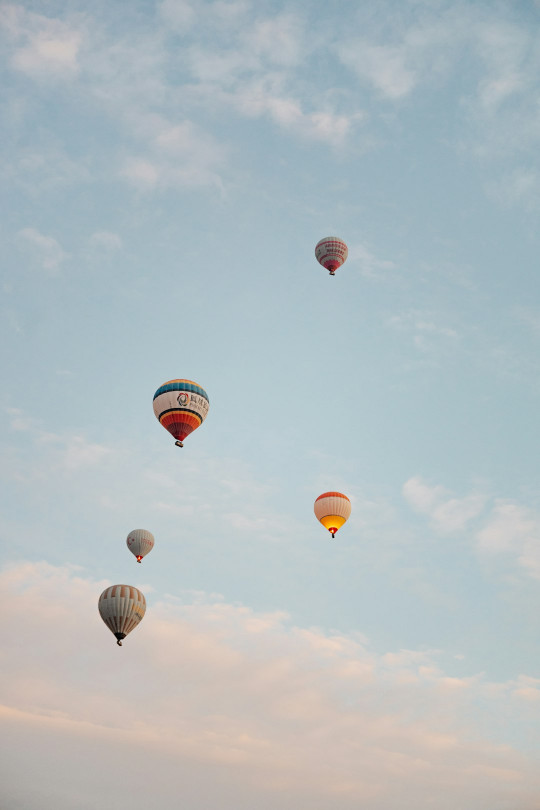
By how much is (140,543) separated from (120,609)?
15.9m

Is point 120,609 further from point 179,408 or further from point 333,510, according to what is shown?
point 333,510

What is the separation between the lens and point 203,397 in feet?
223

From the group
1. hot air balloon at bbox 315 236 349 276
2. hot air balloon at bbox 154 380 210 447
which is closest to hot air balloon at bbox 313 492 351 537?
hot air balloon at bbox 154 380 210 447

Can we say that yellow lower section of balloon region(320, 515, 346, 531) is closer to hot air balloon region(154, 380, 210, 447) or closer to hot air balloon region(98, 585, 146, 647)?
hot air balloon region(154, 380, 210, 447)

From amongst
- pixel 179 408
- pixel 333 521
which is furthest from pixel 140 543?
pixel 333 521

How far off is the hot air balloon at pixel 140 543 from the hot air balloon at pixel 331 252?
112ft

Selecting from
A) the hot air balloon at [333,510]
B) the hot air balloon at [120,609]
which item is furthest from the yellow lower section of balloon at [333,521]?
the hot air balloon at [120,609]

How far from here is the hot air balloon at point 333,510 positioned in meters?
68.6

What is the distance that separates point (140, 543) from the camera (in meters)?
79.8

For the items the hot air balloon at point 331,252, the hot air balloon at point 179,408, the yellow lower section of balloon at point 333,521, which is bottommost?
the yellow lower section of balloon at point 333,521

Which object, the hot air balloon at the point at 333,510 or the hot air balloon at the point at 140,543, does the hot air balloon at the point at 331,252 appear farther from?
the hot air balloon at the point at 140,543

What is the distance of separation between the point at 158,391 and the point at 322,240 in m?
29.0

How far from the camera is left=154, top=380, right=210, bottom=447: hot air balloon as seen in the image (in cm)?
6556

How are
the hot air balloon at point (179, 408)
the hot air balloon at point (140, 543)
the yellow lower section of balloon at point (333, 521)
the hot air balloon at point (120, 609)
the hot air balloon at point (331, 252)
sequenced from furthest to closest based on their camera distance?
the hot air balloon at point (331, 252) < the hot air balloon at point (140, 543) < the yellow lower section of balloon at point (333, 521) < the hot air balloon at point (179, 408) < the hot air balloon at point (120, 609)
